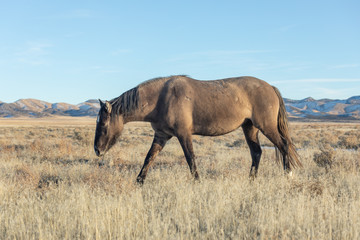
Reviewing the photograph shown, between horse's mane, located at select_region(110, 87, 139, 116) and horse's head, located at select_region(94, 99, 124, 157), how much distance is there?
0.51 feet

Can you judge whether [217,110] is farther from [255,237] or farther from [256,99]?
[255,237]

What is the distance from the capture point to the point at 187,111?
627 centimetres

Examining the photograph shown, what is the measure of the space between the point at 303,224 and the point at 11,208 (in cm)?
379

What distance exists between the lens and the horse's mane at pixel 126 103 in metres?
6.53

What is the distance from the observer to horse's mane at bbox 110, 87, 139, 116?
653 cm

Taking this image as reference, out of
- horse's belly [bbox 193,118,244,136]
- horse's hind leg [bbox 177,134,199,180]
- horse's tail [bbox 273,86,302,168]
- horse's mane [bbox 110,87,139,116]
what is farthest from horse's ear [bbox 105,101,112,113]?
horse's tail [bbox 273,86,302,168]

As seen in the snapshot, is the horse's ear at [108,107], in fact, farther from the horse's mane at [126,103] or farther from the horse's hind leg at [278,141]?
the horse's hind leg at [278,141]

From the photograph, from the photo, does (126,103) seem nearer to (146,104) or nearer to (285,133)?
(146,104)

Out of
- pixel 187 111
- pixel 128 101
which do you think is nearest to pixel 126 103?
pixel 128 101

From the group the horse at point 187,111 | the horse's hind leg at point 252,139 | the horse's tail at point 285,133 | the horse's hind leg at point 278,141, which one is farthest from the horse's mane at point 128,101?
the horse's tail at point 285,133

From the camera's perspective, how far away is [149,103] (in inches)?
256

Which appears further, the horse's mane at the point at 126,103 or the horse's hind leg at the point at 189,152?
the horse's mane at the point at 126,103

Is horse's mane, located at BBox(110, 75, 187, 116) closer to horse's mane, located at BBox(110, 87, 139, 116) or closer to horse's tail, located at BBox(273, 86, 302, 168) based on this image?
horse's mane, located at BBox(110, 87, 139, 116)

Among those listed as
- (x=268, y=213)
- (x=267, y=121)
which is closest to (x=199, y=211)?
(x=268, y=213)
